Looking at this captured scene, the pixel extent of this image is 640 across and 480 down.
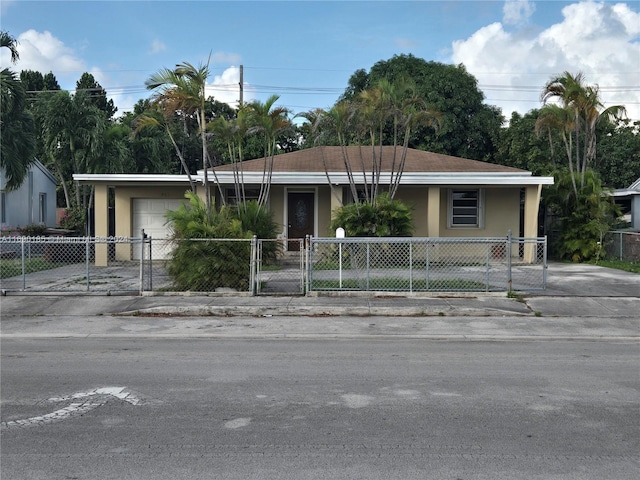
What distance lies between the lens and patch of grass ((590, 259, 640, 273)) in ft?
54.5

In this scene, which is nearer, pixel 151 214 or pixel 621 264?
pixel 621 264

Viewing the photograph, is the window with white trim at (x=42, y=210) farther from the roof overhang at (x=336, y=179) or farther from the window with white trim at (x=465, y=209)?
the window with white trim at (x=465, y=209)

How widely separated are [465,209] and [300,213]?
582cm

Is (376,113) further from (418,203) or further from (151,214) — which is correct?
(151,214)

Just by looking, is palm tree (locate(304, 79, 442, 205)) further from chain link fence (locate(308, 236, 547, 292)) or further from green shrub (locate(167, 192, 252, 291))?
green shrub (locate(167, 192, 252, 291))

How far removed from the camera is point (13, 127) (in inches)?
812

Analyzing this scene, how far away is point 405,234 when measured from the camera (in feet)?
55.5

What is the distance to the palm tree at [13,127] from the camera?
19.5 m

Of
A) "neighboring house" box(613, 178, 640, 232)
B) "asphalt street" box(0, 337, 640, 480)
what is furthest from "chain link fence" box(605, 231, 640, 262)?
"asphalt street" box(0, 337, 640, 480)

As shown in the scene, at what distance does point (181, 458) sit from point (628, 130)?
38.8m

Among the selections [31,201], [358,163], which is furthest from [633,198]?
[31,201]

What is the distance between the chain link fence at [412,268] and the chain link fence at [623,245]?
2941mm

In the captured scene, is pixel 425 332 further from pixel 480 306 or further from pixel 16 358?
pixel 16 358

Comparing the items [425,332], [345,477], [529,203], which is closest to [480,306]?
[425,332]
